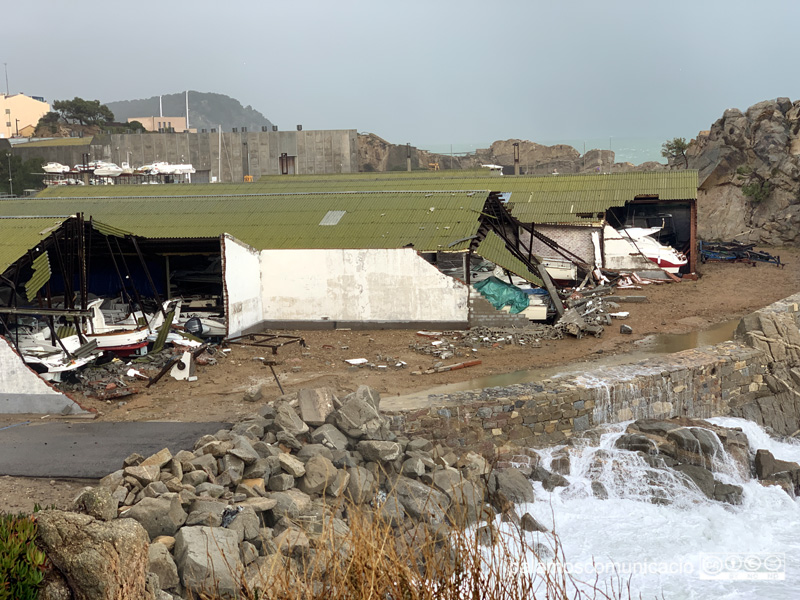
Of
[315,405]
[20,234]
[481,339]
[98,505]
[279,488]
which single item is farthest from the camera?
[481,339]

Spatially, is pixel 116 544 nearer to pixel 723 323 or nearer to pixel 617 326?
pixel 617 326

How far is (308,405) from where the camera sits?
14336 millimetres

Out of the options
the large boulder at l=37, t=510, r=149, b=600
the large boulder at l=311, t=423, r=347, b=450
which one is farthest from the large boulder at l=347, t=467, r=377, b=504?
the large boulder at l=37, t=510, r=149, b=600

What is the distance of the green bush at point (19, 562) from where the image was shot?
701 centimetres

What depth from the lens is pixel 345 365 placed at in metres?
19.6

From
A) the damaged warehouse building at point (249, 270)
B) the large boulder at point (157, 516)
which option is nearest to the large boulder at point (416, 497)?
the large boulder at point (157, 516)

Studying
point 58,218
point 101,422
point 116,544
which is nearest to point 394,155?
point 58,218

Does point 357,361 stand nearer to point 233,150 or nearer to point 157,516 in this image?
point 157,516

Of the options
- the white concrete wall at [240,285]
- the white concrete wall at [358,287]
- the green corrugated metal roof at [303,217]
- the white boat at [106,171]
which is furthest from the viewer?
the white boat at [106,171]

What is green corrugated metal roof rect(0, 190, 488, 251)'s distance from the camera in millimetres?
23828

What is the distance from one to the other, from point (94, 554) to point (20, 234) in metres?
15.2

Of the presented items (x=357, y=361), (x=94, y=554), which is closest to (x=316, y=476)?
(x=94, y=554)

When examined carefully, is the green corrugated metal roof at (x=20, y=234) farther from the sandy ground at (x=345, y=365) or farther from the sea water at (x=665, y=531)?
the sea water at (x=665, y=531)

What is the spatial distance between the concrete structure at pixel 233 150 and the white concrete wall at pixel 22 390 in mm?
44019
